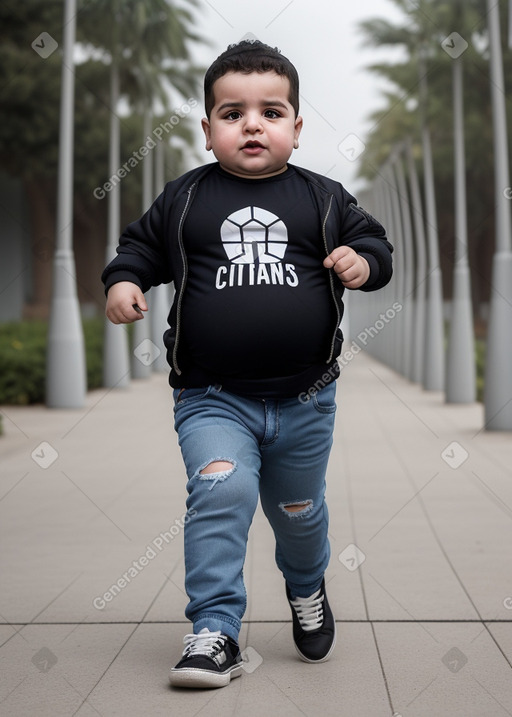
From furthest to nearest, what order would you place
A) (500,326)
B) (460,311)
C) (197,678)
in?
(460,311) < (500,326) < (197,678)

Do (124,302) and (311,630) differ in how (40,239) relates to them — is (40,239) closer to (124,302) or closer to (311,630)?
(311,630)

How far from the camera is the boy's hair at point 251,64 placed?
3.62 metres

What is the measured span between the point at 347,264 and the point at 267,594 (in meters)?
1.90

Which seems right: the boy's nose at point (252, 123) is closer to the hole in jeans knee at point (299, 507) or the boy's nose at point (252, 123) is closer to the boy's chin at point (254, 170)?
the boy's chin at point (254, 170)

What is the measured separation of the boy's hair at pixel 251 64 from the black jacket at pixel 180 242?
0.78 feet

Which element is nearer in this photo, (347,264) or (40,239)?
(347,264)

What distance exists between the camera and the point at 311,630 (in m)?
3.95

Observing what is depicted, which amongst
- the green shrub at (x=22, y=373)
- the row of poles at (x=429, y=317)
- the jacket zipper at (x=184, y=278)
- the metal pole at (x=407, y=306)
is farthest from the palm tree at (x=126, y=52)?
the jacket zipper at (x=184, y=278)

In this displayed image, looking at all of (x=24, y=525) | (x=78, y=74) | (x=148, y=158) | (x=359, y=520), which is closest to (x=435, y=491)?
(x=359, y=520)

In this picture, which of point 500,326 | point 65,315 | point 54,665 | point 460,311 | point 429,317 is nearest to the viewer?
point 54,665

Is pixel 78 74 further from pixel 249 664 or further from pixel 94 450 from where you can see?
pixel 249 664

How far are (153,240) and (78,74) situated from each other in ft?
117

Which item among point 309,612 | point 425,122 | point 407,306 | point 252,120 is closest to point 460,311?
point 407,306

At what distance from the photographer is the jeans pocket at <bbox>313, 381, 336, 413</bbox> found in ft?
12.2
